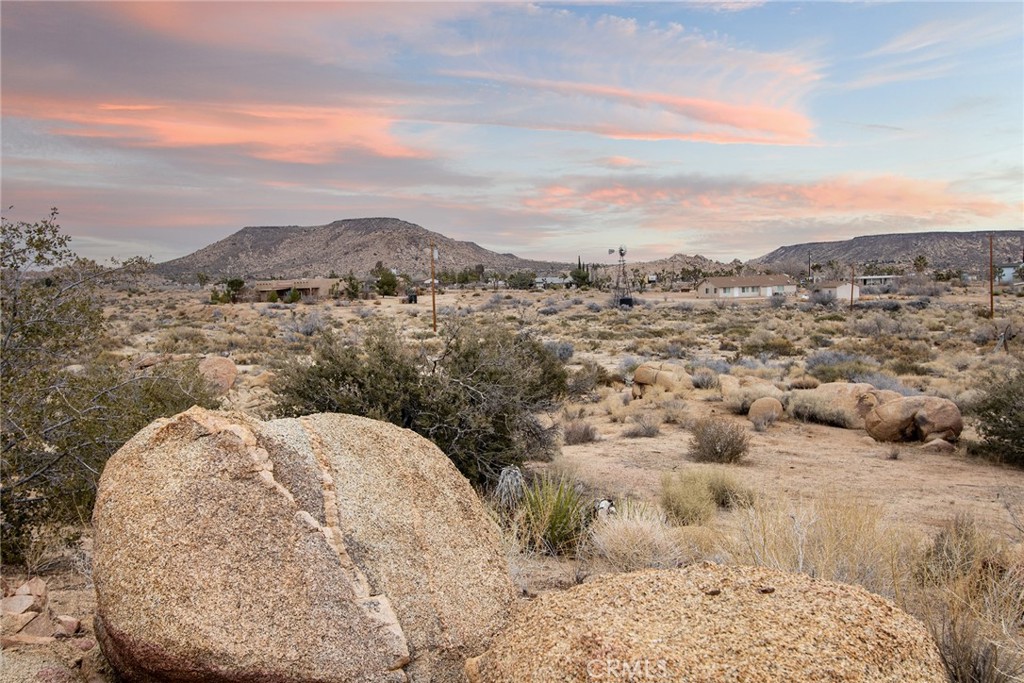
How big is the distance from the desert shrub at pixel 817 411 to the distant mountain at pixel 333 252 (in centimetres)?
11418

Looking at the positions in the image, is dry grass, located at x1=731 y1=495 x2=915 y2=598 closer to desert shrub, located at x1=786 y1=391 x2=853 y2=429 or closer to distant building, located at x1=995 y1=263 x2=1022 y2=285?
desert shrub, located at x1=786 y1=391 x2=853 y2=429

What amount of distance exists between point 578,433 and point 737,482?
4.38m

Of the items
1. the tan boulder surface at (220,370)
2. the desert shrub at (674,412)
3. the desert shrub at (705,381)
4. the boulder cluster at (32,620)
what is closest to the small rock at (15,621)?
the boulder cluster at (32,620)

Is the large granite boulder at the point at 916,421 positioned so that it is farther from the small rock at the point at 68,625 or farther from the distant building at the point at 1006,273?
the distant building at the point at 1006,273

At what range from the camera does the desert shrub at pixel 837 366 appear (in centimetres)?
2083

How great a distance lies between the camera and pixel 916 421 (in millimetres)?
13797

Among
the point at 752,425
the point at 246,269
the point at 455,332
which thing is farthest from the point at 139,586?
the point at 246,269

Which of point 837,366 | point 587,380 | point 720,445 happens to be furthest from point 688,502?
point 837,366

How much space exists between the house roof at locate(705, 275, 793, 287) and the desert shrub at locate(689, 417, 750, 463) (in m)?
69.3

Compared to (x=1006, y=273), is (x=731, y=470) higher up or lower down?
lower down

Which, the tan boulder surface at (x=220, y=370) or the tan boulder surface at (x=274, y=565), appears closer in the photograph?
the tan boulder surface at (x=274, y=565)

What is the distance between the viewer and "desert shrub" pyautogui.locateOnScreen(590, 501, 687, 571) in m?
5.85

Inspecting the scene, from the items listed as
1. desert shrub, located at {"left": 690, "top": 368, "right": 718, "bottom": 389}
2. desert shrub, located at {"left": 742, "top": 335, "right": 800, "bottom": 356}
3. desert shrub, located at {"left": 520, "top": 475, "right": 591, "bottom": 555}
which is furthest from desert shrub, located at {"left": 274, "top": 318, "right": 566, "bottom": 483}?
desert shrub, located at {"left": 742, "top": 335, "right": 800, "bottom": 356}

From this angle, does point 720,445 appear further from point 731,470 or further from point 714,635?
point 714,635
